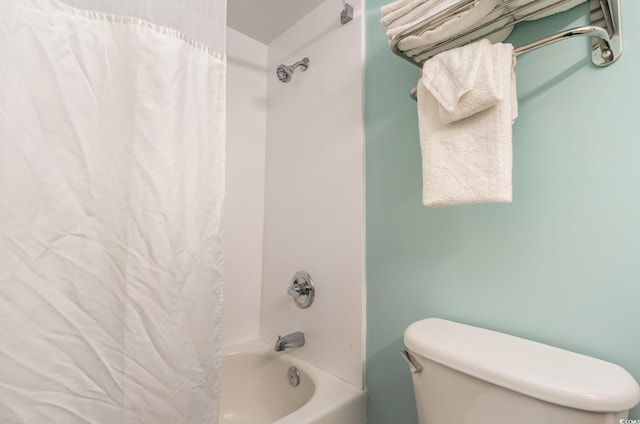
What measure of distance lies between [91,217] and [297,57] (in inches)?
49.8

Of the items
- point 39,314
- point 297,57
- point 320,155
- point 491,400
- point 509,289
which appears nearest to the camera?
point 39,314

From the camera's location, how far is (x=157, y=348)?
0.60 metres

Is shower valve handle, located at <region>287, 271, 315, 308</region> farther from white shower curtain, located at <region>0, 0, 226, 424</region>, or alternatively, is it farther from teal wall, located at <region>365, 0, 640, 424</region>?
white shower curtain, located at <region>0, 0, 226, 424</region>

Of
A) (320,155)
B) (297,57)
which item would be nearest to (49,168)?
(320,155)

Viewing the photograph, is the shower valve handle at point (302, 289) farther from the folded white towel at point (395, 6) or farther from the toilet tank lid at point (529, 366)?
the folded white towel at point (395, 6)

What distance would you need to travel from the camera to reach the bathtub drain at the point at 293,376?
1.31m

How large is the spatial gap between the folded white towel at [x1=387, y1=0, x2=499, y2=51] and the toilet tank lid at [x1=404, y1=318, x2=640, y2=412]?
771 mm

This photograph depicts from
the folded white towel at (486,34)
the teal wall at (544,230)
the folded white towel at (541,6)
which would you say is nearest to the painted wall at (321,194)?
the teal wall at (544,230)

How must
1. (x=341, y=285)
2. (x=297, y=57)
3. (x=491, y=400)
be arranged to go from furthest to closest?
(x=297, y=57) → (x=341, y=285) → (x=491, y=400)

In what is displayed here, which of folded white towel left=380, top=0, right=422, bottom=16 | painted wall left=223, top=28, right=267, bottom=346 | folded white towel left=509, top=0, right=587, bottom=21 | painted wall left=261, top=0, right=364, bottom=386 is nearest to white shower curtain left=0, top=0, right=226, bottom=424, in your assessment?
folded white towel left=380, top=0, right=422, bottom=16

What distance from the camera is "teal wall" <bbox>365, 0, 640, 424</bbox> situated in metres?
0.67

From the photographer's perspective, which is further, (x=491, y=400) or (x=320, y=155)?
(x=320, y=155)

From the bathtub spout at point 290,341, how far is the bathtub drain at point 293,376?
11cm

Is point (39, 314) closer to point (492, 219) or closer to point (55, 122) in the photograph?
point (55, 122)
